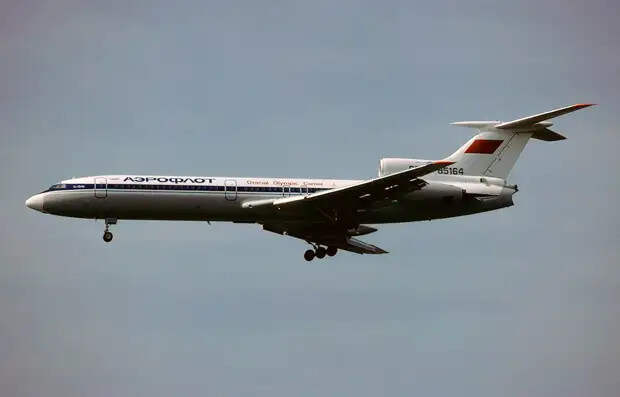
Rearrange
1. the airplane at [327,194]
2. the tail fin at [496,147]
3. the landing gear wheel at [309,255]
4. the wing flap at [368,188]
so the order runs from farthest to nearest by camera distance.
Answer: the landing gear wheel at [309,255] < the tail fin at [496,147] < the airplane at [327,194] < the wing flap at [368,188]

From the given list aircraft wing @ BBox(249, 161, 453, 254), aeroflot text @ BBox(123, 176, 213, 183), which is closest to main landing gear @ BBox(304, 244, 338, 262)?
aircraft wing @ BBox(249, 161, 453, 254)

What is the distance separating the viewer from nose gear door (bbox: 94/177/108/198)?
4831cm

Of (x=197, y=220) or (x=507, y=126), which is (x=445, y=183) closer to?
(x=507, y=126)

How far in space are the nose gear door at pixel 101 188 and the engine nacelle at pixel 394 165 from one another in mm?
13175

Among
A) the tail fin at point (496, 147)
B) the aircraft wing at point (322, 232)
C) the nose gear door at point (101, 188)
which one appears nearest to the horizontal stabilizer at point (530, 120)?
the tail fin at point (496, 147)

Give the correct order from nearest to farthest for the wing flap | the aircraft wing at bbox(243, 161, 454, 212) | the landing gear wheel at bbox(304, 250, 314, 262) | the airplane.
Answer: the wing flap
the aircraft wing at bbox(243, 161, 454, 212)
the airplane
the landing gear wheel at bbox(304, 250, 314, 262)

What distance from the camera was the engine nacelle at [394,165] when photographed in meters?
49.2

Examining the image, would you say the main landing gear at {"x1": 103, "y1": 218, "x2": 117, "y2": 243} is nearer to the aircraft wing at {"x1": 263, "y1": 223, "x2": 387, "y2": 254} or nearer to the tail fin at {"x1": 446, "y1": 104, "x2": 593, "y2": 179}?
the aircraft wing at {"x1": 263, "y1": 223, "x2": 387, "y2": 254}

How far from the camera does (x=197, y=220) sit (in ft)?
162

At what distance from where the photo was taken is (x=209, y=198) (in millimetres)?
48531

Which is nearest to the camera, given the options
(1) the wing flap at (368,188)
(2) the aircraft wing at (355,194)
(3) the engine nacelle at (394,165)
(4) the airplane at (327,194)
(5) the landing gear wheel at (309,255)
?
(1) the wing flap at (368,188)

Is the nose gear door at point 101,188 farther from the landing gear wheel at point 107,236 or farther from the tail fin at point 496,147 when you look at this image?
the tail fin at point 496,147

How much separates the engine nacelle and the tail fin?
311 cm

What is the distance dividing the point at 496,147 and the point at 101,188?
65.0ft
